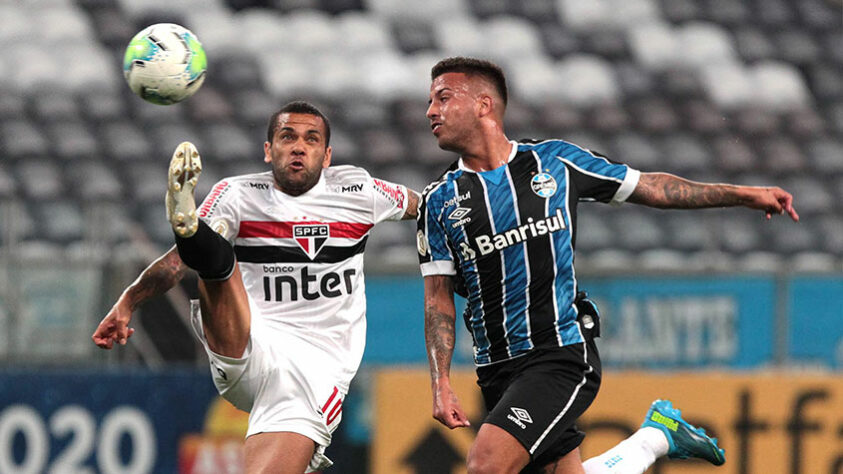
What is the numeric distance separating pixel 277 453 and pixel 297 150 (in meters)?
1.29

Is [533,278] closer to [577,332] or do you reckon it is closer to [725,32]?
[577,332]

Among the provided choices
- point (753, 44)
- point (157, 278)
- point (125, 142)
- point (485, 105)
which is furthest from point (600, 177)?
point (753, 44)

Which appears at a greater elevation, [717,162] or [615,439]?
[717,162]

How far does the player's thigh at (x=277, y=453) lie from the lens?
527 centimetres

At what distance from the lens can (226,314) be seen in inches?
209

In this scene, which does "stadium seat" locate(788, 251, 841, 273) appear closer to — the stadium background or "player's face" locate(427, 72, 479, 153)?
the stadium background

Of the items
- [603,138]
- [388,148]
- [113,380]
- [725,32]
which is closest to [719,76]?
[725,32]

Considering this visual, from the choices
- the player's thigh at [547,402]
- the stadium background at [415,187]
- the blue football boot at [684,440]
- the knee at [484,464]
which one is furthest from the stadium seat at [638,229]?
the knee at [484,464]

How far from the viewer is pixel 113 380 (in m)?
8.16

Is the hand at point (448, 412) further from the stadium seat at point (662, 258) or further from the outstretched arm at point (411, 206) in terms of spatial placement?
the stadium seat at point (662, 258)

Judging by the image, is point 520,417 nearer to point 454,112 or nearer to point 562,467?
point 562,467

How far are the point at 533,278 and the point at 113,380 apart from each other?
3.95 meters

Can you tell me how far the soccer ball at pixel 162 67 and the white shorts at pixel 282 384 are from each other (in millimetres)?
971

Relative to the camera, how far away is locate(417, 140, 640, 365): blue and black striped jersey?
5.11 meters
